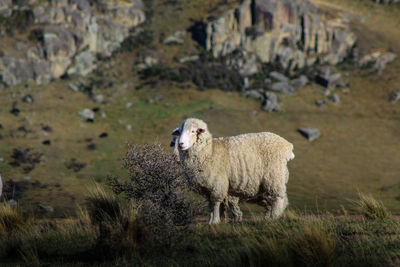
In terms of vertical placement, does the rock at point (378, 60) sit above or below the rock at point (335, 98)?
above

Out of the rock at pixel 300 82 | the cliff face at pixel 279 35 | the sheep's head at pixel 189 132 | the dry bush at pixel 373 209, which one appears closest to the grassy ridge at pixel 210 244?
the dry bush at pixel 373 209

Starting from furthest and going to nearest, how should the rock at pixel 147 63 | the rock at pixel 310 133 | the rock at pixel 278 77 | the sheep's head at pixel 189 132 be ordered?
the rock at pixel 147 63
the rock at pixel 278 77
the rock at pixel 310 133
the sheep's head at pixel 189 132

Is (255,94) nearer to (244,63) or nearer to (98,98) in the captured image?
(244,63)

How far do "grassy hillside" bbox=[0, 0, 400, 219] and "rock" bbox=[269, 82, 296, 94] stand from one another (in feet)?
3.19

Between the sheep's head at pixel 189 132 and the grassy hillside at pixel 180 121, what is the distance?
19.5 meters

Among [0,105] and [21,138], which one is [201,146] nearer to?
[21,138]

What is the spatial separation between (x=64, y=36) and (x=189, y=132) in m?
52.7

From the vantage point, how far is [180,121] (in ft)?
151

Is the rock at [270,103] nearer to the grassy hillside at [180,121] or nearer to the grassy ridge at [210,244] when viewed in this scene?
the grassy hillside at [180,121]

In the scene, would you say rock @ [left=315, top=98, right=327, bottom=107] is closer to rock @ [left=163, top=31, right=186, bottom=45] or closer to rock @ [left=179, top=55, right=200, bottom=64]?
rock @ [left=179, top=55, right=200, bottom=64]

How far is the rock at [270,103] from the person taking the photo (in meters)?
50.1

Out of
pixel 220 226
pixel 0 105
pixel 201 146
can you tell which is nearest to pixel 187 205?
pixel 220 226

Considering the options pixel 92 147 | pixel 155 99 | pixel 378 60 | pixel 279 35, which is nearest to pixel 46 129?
pixel 92 147

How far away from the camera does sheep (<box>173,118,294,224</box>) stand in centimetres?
1027
